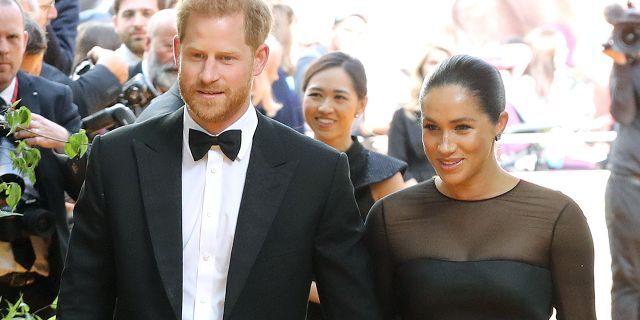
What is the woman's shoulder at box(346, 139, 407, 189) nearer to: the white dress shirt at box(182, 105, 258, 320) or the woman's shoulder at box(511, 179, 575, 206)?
the woman's shoulder at box(511, 179, 575, 206)

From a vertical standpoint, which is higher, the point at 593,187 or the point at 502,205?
the point at 502,205

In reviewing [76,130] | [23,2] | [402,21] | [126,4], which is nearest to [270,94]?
[126,4]

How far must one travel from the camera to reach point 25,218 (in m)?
3.88

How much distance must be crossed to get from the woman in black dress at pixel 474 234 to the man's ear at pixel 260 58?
472 millimetres

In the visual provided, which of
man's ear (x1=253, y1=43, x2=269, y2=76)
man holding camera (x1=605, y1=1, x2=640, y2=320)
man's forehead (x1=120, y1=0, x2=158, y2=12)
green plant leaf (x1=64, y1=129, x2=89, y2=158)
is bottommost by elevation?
man holding camera (x1=605, y1=1, x2=640, y2=320)

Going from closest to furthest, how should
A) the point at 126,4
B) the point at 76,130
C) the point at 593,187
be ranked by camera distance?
1. the point at 76,130
2. the point at 126,4
3. the point at 593,187

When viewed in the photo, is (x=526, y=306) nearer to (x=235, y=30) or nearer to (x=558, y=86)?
(x=235, y=30)

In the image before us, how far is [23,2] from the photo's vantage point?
504cm

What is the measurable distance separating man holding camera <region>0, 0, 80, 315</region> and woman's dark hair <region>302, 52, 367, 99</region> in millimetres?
1084

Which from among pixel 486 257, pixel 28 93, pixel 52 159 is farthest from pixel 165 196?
pixel 28 93

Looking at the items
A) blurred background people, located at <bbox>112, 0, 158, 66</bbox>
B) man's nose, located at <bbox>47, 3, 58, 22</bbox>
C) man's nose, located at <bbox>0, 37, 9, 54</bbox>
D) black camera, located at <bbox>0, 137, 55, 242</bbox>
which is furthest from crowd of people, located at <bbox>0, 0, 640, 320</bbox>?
blurred background people, located at <bbox>112, 0, 158, 66</bbox>

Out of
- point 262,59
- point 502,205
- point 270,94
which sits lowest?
point 270,94

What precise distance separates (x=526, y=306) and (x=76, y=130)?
1872 mm

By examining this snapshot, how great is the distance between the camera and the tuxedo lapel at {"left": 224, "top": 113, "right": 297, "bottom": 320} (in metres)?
2.89
